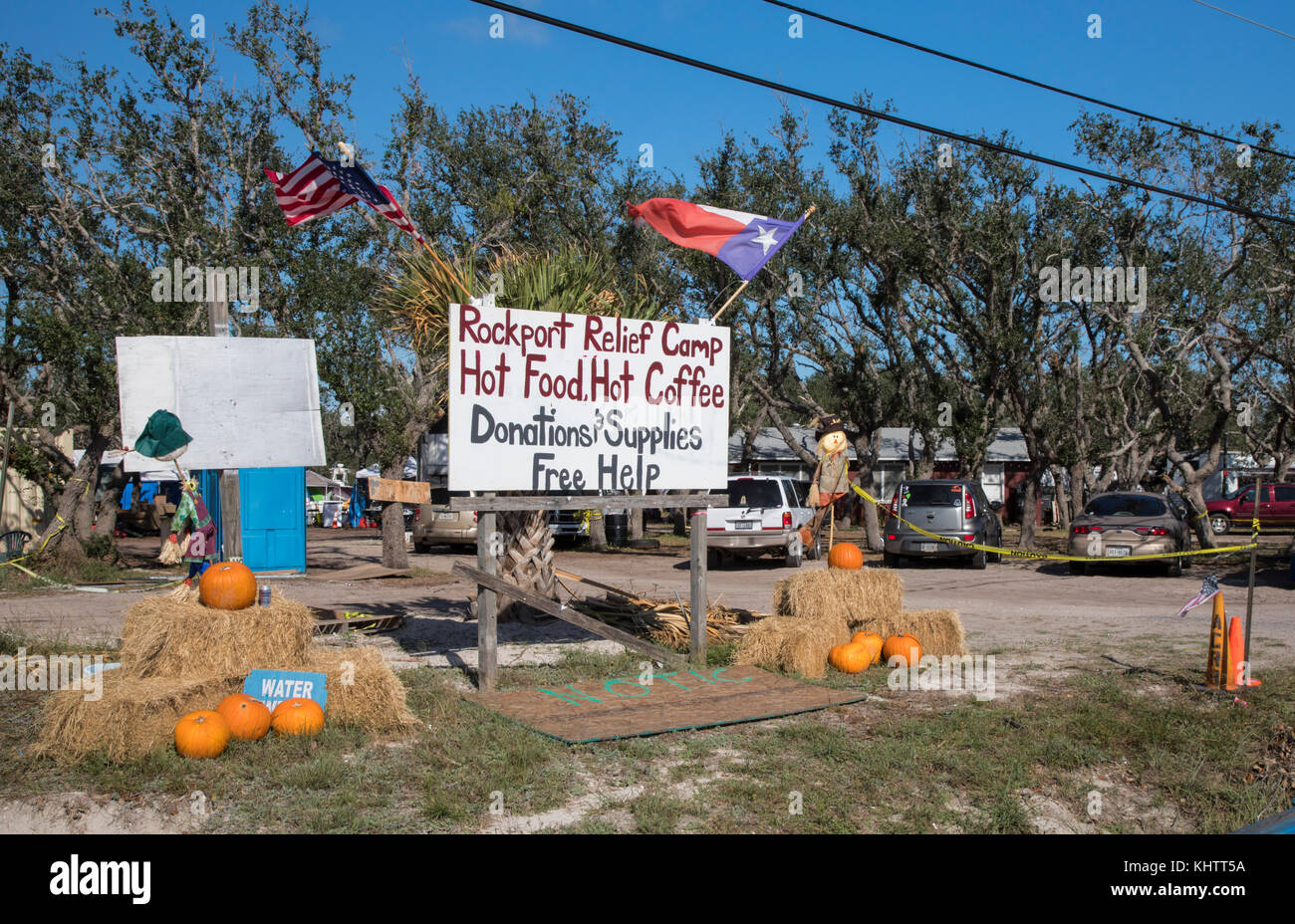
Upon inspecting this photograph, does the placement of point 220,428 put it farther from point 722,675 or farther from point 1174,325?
point 1174,325

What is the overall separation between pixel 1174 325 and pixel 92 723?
2261cm

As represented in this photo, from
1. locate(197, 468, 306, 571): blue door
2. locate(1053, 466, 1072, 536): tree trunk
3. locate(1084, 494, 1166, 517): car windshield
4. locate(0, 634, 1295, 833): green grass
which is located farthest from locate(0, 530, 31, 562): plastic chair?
locate(1053, 466, 1072, 536): tree trunk

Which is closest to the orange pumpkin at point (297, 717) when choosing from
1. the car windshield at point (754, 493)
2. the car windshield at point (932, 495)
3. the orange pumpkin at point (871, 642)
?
the orange pumpkin at point (871, 642)

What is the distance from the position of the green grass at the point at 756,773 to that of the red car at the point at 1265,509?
29.3 m

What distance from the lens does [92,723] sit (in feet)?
19.5

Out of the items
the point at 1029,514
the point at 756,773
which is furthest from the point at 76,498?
the point at 1029,514

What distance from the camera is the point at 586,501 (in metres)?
8.84

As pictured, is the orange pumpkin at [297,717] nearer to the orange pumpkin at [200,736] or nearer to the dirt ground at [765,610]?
the orange pumpkin at [200,736]

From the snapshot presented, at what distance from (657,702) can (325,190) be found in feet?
22.1

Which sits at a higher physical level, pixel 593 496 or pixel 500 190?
pixel 500 190

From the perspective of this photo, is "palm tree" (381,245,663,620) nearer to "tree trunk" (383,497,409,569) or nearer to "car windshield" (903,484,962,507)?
"tree trunk" (383,497,409,569)

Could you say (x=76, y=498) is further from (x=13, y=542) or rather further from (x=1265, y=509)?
(x=1265, y=509)

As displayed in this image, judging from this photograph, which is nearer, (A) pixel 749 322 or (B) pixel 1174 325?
(B) pixel 1174 325
